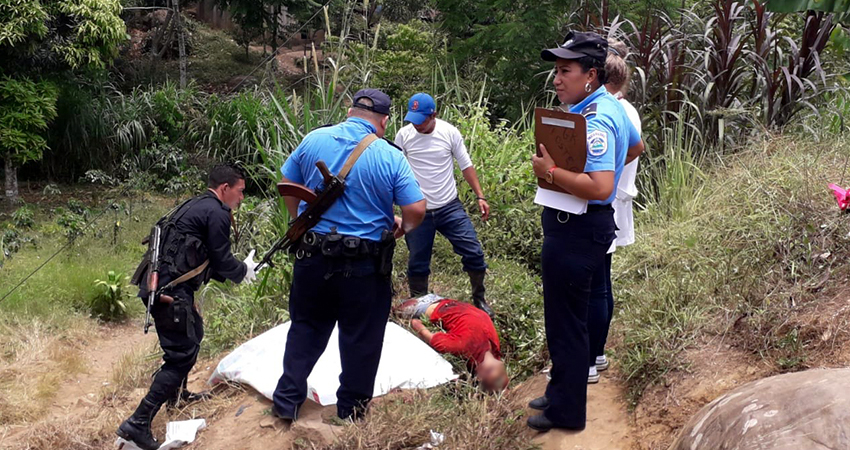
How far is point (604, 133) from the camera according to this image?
11.0 feet

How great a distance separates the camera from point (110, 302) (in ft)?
26.8

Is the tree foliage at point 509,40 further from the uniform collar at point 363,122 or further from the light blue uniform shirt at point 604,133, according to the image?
the light blue uniform shirt at point 604,133

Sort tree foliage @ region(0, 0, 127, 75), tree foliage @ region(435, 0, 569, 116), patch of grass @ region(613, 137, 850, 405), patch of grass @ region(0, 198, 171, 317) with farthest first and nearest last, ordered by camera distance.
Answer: tree foliage @ region(0, 0, 127, 75) → tree foliage @ region(435, 0, 569, 116) → patch of grass @ region(0, 198, 171, 317) → patch of grass @ region(613, 137, 850, 405)

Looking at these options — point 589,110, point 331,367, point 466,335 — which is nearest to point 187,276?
point 331,367

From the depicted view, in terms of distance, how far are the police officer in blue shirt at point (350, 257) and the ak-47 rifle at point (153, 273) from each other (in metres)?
0.87

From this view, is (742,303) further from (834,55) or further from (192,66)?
(192,66)

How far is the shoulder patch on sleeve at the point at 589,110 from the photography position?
3.38m

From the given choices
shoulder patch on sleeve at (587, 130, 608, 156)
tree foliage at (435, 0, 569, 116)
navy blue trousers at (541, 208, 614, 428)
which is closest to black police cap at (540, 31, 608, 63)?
shoulder patch on sleeve at (587, 130, 608, 156)

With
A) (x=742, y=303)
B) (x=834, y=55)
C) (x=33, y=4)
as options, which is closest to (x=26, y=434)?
(x=742, y=303)

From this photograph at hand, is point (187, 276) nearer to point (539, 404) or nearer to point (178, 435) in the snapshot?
point (178, 435)

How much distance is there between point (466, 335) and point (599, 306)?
113 centimetres

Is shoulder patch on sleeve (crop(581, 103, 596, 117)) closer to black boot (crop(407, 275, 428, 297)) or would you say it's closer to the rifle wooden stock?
the rifle wooden stock

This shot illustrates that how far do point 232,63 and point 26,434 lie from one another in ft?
62.8

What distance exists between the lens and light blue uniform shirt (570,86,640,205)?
3.33 meters
